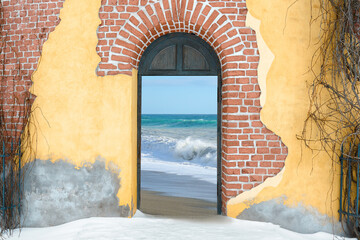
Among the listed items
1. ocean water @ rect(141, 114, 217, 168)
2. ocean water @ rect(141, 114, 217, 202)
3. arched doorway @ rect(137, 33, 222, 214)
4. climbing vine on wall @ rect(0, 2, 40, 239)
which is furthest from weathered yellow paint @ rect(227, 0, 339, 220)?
ocean water @ rect(141, 114, 217, 168)

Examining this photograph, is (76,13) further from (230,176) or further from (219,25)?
(230,176)

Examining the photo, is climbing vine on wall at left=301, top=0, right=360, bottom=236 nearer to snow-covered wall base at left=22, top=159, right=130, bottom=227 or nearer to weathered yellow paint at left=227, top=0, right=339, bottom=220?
weathered yellow paint at left=227, top=0, right=339, bottom=220

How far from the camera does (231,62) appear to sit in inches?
149

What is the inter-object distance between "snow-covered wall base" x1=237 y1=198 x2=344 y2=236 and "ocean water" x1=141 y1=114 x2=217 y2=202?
6.86 ft

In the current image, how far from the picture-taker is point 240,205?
3.79 m

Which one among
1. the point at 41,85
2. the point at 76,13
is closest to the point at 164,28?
the point at 76,13

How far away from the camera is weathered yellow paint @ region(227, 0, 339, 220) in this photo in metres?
3.75

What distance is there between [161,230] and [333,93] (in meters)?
2.76

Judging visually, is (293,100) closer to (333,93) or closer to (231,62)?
(333,93)

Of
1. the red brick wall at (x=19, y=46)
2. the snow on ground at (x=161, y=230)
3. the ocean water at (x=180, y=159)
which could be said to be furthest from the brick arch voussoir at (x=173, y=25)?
the ocean water at (x=180, y=159)

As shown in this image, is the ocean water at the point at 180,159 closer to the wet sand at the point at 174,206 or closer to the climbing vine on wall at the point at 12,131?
the wet sand at the point at 174,206

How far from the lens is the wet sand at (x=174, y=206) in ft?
15.2

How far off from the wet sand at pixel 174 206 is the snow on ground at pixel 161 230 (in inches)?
28.6

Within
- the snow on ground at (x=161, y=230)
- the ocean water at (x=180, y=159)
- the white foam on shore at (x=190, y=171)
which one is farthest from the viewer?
the white foam on shore at (x=190, y=171)
